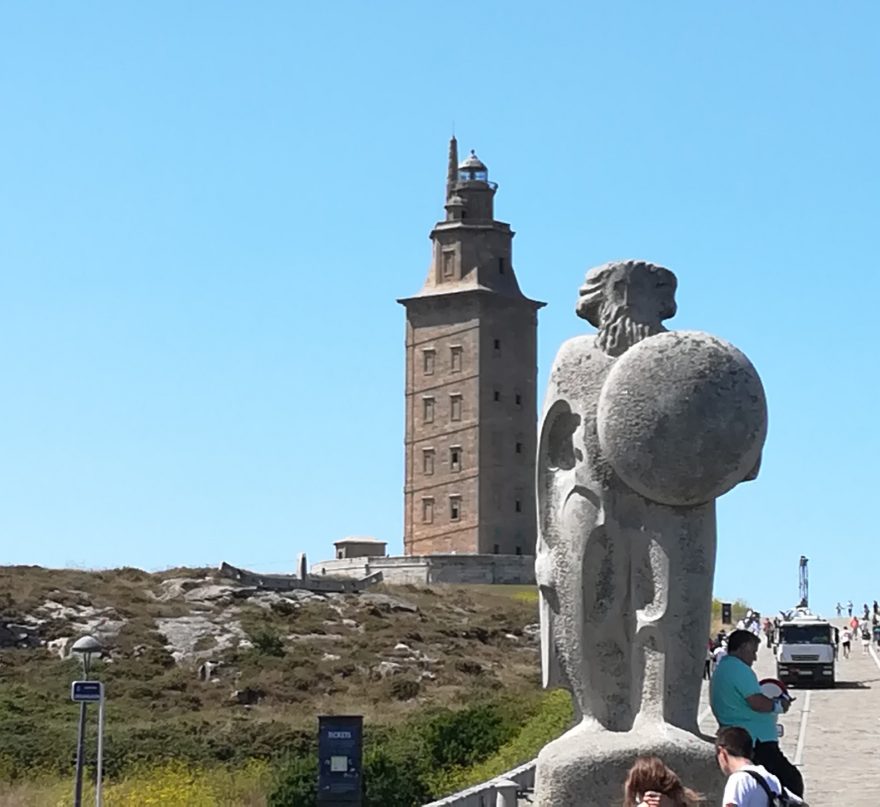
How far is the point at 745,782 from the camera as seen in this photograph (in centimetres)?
712

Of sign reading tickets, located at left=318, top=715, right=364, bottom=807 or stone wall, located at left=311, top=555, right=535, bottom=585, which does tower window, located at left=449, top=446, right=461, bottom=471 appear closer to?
stone wall, located at left=311, top=555, right=535, bottom=585

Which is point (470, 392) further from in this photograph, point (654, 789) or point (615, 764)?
point (654, 789)

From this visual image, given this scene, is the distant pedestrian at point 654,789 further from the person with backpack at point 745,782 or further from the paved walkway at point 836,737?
the paved walkway at point 836,737

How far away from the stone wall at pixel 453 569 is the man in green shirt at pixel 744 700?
74159mm

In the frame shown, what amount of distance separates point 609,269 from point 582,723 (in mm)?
2270

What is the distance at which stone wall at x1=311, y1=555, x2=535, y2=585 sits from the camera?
84688 millimetres

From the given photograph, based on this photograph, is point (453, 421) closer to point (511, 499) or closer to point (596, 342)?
point (511, 499)

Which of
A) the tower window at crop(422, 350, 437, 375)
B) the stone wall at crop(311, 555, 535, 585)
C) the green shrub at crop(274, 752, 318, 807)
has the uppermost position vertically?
the tower window at crop(422, 350, 437, 375)

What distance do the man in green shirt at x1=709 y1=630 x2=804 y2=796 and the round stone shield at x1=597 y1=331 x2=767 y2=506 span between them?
1183mm

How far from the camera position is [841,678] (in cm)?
4278

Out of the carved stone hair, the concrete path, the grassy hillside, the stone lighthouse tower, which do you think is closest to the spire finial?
the stone lighthouse tower

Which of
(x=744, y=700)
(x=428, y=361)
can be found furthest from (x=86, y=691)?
(x=428, y=361)

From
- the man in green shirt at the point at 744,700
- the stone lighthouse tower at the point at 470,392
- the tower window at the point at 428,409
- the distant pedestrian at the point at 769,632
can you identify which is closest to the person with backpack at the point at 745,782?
the man in green shirt at the point at 744,700

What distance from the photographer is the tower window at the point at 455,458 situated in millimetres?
91250
